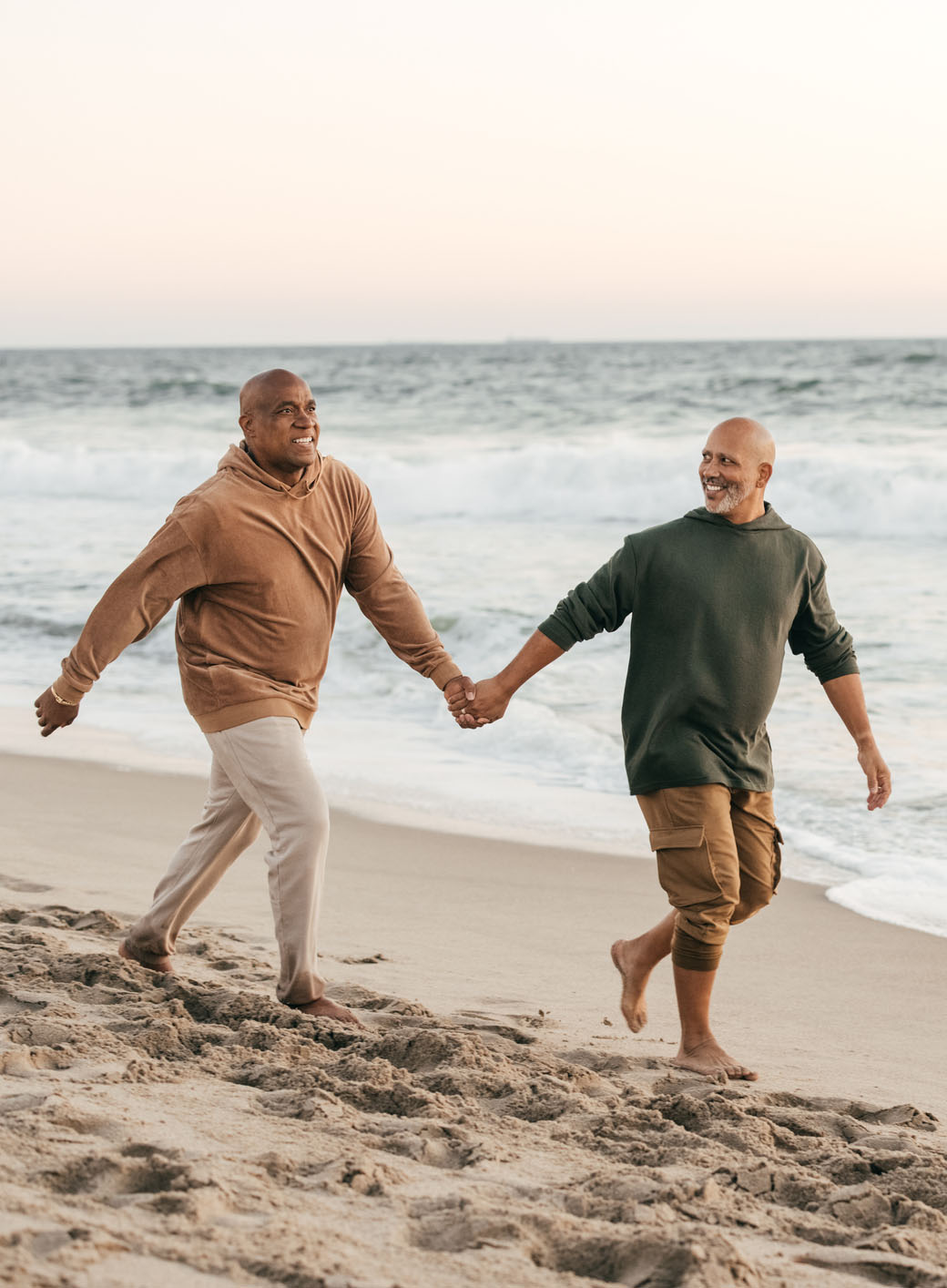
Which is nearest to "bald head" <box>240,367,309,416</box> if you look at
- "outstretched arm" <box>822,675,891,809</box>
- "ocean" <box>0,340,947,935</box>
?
"outstretched arm" <box>822,675,891,809</box>

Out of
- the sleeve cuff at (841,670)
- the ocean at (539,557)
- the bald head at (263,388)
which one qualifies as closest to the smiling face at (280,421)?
the bald head at (263,388)

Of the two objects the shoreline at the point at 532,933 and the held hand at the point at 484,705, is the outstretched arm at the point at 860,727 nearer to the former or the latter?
the shoreline at the point at 532,933

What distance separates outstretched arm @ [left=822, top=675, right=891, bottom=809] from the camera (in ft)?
13.9

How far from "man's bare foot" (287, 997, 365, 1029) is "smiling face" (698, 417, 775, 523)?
186cm

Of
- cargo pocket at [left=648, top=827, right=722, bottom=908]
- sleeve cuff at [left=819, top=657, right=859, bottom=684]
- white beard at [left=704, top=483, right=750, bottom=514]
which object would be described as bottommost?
cargo pocket at [left=648, top=827, right=722, bottom=908]

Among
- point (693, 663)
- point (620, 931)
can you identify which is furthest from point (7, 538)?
point (693, 663)

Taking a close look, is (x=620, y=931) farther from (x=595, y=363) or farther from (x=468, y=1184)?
(x=595, y=363)

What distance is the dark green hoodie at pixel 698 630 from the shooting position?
3.94 metres

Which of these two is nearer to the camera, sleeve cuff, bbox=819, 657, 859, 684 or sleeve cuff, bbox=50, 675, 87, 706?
sleeve cuff, bbox=50, 675, 87, 706

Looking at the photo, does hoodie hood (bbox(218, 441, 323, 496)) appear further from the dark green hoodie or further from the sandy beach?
the sandy beach

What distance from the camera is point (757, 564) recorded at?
3982mm

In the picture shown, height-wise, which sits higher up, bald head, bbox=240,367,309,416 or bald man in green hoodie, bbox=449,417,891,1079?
bald head, bbox=240,367,309,416

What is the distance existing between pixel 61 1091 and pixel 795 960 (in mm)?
2967

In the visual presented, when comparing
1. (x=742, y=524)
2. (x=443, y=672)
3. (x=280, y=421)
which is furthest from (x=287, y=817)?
(x=742, y=524)
